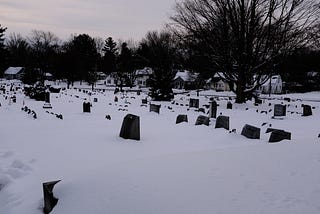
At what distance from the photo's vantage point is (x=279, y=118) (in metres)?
17.8

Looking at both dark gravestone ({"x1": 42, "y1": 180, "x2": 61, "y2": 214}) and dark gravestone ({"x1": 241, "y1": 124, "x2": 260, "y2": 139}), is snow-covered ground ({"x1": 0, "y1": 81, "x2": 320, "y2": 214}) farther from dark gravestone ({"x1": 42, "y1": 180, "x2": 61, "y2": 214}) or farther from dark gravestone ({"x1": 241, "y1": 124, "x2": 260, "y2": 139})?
dark gravestone ({"x1": 241, "y1": 124, "x2": 260, "y2": 139})

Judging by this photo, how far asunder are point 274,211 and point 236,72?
24.8 m

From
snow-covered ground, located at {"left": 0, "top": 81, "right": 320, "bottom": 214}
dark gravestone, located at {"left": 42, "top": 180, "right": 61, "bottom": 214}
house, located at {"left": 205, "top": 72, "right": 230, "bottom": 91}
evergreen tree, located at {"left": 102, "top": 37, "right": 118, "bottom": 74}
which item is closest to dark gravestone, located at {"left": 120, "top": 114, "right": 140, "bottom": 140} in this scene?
snow-covered ground, located at {"left": 0, "top": 81, "right": 320, "bottom": 214}

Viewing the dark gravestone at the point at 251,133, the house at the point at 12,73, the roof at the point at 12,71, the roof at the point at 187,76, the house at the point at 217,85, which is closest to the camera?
the dark gravestone at the point at 251,133

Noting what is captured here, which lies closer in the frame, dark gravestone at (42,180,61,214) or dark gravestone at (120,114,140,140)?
dark gravestone at (42,180,61,214)

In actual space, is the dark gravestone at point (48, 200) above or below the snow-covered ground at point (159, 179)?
below

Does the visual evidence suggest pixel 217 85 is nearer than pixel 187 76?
Yes

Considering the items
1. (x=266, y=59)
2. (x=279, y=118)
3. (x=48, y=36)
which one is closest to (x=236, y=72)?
(x=266, y=59)

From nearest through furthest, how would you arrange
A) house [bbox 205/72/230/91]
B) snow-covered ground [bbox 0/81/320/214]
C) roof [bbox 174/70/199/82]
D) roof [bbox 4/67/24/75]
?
snow-covered ground [bbox 0/81/320/214], roof [bbox 174/70/199/82], house [bbox 205/72/230/91], roof [bbox 4/67/24/75]

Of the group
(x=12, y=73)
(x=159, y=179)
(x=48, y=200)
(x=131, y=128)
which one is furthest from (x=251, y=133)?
(x=12, y=73)

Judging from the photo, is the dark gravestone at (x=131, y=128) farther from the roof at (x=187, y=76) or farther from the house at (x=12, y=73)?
the house at (x=12, y=73)

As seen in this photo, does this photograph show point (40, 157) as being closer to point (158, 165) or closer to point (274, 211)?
point (158, 165)

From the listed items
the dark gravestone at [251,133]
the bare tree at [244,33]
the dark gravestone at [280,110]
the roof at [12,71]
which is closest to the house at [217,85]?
the bare tree at [244,33]

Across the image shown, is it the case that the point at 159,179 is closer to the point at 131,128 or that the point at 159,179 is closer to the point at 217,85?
the point at 131,128
